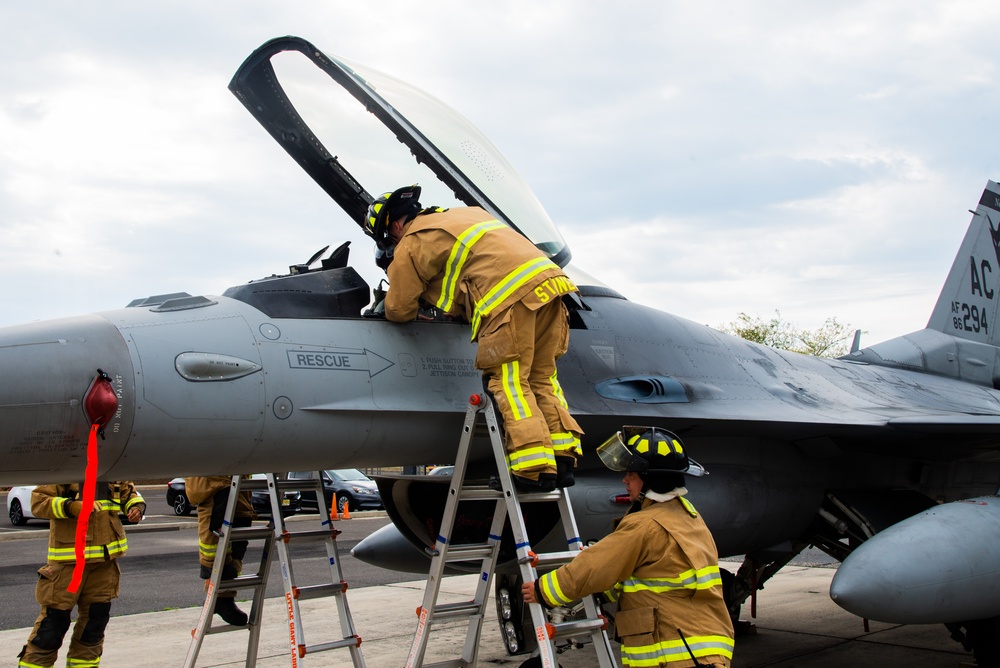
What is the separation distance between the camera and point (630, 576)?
12.1 ft

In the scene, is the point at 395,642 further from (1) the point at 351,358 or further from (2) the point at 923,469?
(2) the point at 923,469

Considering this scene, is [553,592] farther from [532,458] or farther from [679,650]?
[532,458]

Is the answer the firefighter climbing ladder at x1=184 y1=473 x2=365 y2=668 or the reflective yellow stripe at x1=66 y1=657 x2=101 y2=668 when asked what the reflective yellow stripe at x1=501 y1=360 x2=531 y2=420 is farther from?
the reflective yellow stripe at x1=66 y1=657 x2=101 y2=668

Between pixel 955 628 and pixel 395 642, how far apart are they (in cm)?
448

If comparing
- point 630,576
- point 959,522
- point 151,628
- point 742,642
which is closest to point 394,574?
point 151,628

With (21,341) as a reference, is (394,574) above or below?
below

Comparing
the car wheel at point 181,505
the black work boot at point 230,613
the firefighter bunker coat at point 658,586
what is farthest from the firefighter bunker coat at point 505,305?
the car wheel at point 181,505

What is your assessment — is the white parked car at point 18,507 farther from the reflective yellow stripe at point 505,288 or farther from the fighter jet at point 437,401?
the reflective yellow stripe at point 505,288

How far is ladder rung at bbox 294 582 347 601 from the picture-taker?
499 cm

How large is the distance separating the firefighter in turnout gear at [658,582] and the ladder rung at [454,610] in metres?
0.82

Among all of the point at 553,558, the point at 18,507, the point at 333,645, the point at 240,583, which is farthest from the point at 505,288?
the point at 18,507

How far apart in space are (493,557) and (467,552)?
0.15 metres

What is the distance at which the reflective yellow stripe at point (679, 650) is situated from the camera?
360cm

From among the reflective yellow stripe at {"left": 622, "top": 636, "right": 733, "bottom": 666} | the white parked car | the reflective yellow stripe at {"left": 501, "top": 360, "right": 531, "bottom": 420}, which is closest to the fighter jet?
the reflective yellow stripe at {"left": 501, "top": 360, "right": 531, "bottom": 420}
